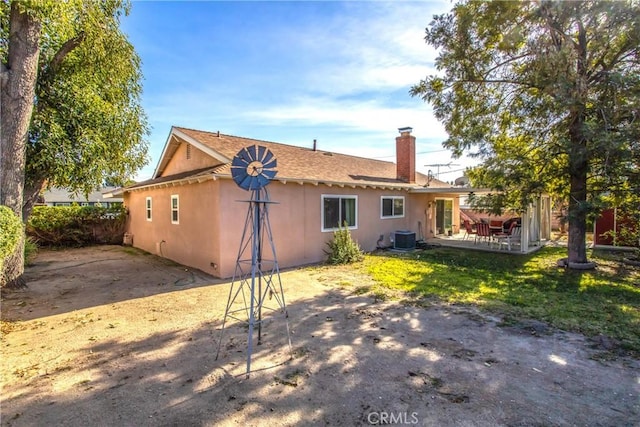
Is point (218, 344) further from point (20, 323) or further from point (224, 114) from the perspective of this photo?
point (224, 114)

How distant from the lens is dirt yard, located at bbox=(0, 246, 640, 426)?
2961mm

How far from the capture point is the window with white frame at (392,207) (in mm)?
13336

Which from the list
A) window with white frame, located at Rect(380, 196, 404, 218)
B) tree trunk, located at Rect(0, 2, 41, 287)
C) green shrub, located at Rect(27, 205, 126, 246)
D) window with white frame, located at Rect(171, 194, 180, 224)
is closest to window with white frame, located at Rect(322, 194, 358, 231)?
window with white frame, located at Rect(380, 196, 404, 218)

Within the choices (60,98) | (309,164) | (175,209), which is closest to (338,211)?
(309,164)

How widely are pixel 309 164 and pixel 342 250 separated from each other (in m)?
3.56

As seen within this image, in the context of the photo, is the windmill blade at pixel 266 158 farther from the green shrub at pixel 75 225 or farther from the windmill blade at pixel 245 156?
the green shrub at pixel 75 225

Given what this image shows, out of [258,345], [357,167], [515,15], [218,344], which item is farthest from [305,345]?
[357,167]

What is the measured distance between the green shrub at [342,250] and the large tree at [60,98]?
6.60 m

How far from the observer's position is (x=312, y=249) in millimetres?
10648

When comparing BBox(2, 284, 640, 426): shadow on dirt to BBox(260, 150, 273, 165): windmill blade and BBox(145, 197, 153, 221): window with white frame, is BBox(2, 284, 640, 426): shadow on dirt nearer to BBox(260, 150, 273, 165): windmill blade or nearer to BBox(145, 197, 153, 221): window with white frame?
BBox(260, 150, 273, 165): windmill blade

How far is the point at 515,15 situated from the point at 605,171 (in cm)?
456

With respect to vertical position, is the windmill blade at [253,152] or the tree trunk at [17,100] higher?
the tree trunk at [17,100]

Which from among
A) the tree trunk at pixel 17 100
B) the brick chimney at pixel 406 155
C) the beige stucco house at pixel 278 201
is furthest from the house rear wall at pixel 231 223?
the tree trunk at pixel 17 100

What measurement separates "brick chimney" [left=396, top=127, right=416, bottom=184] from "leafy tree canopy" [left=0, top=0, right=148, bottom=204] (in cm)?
1070
